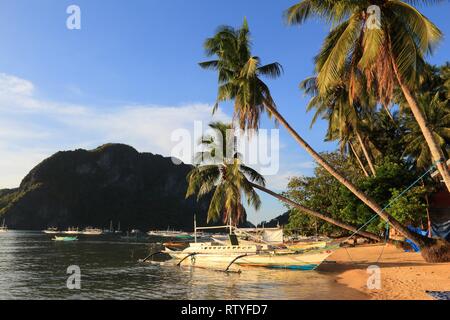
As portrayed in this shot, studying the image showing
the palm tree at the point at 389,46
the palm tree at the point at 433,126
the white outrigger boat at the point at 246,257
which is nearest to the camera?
the palm tree at the point at 389,46

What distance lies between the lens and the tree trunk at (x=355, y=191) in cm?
2169

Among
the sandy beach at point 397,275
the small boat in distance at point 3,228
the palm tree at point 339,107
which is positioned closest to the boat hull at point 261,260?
the sandy beach at point 397,275

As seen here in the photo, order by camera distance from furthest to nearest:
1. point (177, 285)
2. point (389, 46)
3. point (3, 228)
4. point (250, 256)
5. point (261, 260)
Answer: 1. point (3, 228)
2. point (250, 256)
3. point (261, 260)
4. point (177, 285)
5. point (389, 46)

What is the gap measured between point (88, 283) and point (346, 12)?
72.5ft

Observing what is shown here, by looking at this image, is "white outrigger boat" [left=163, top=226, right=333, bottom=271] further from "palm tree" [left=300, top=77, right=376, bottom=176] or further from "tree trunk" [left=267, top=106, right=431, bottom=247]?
"palm tree" [left=300, top=77, right=376, bottom=176]

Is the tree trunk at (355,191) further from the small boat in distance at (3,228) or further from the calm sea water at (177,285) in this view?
the small boat in distance at (3,228)

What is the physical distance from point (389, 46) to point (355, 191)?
7956 mm

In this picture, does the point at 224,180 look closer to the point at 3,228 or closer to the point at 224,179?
the point at 224,179

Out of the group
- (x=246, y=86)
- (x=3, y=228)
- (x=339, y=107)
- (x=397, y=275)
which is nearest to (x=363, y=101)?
(x=339, y=107)

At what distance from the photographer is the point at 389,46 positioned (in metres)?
17.7

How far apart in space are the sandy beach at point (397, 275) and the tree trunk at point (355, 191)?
1583 millimetres

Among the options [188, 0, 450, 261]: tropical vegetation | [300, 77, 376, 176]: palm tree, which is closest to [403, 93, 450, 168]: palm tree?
[188, 0, 450, 261]: tropical vegetation
